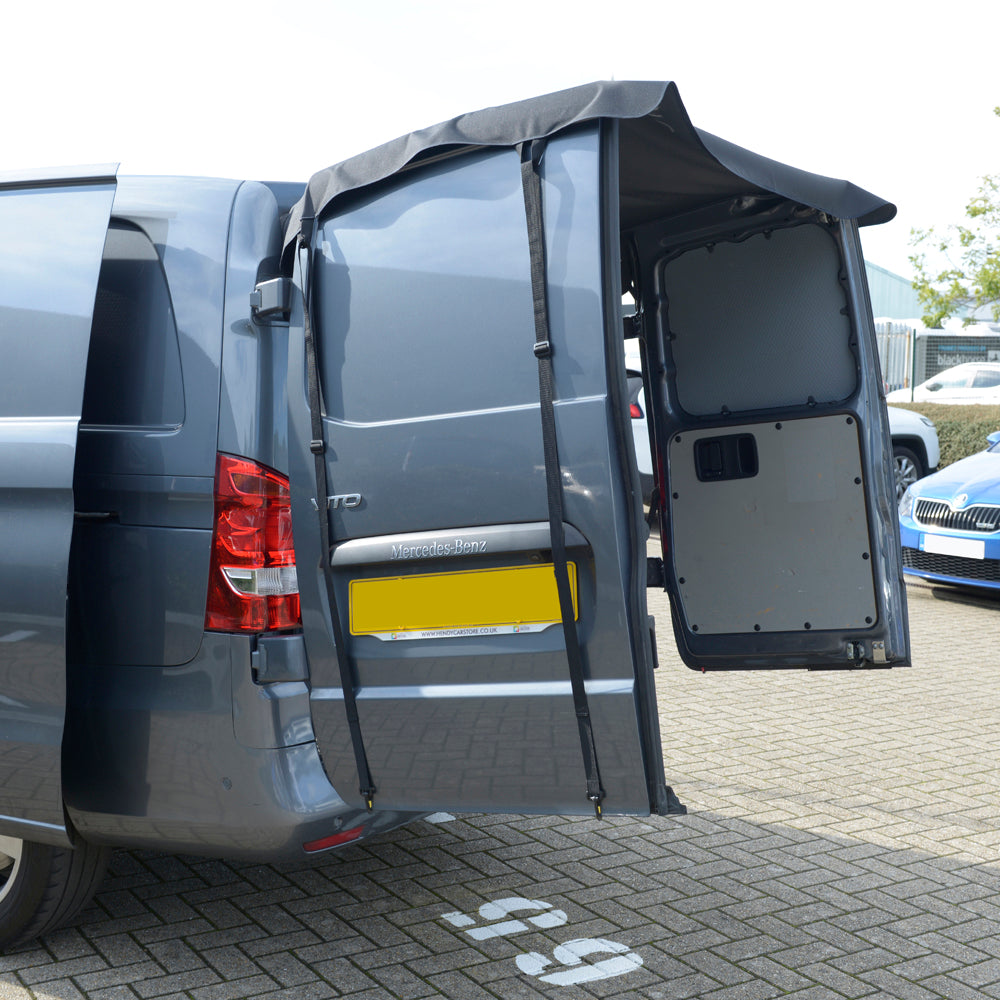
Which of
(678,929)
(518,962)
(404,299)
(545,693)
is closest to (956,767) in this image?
(678,929)

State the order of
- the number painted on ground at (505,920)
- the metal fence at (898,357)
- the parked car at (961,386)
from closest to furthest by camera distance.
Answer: the number painted on ground at (505,920) → the parked car at (961,386) → the metal fence at (898,357)

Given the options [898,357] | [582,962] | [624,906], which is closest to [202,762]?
[582,962]

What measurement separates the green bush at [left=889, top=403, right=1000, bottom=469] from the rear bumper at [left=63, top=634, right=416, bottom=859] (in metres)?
13.0

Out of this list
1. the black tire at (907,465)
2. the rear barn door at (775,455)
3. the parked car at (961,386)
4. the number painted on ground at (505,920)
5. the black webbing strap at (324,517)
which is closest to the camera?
the black webbing strap at (324,517)

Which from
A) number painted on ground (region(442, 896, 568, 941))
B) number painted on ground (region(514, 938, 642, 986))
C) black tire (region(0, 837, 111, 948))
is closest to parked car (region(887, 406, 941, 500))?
number painted on ground (region(442, 896, 568, 941))

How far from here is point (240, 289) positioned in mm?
2928

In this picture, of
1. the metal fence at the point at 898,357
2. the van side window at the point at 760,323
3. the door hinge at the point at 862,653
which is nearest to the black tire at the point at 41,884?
the door hinge at the point at 862,653

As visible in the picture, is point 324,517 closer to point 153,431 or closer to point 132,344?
point 153,431

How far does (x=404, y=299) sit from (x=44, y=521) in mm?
1053

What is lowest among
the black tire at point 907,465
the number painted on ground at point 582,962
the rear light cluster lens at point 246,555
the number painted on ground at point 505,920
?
the number painted on ground at point 582,962

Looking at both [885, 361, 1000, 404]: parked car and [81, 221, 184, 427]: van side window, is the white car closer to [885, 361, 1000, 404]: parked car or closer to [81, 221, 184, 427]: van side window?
[885, 361, 1000, 404]: parked car

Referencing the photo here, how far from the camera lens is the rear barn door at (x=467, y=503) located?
2.61 meters

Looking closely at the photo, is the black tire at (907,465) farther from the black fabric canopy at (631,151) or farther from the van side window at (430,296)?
the van side window at (430,296)

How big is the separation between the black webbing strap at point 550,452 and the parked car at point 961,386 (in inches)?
673
